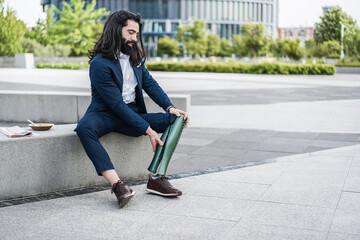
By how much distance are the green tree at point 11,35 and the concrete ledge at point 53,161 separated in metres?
31.2

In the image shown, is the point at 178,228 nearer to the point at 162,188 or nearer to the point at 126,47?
the point at 162,188

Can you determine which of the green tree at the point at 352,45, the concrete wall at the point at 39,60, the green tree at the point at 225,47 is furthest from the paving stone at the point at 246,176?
the green tree at the point at 225,47

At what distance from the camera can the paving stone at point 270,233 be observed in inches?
140

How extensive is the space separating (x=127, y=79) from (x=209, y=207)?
5.03 ft

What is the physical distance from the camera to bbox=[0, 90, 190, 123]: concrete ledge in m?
9.17

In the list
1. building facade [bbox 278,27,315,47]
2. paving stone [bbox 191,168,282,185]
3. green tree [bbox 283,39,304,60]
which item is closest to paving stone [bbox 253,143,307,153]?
paving stone [bbox 191,168,282,185]

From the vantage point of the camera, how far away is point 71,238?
3.54 m

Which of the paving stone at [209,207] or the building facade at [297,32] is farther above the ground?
the building facade at [297,32]

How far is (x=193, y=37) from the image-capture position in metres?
65.6

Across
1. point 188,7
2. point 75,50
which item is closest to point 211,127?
point 75,50

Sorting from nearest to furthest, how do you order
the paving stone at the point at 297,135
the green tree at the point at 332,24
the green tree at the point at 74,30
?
the paving stone at the point at 297,135 < the green tree at the point at 74,30 < the green tree at the point at 332,24

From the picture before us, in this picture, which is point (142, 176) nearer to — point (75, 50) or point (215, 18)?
point (75, 50)

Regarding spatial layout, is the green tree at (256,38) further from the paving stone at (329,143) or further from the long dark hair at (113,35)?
the long dark hair at (113,35)

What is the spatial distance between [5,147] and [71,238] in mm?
1352
